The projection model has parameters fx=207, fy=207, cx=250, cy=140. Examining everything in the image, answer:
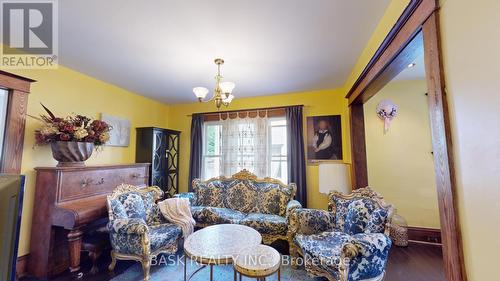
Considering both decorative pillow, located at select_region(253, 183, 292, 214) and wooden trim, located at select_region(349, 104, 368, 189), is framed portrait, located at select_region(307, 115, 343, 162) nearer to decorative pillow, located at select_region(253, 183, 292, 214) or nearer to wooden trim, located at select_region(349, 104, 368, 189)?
wooden trim, located at select_region(349, 104, 368, 189)

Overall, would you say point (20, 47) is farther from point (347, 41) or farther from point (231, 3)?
point (347, 41)

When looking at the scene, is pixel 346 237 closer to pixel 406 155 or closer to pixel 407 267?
pixel 407 267

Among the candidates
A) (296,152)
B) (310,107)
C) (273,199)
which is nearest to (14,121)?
(273,199)

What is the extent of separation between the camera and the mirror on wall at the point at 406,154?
324cm

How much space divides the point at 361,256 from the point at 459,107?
129 cm

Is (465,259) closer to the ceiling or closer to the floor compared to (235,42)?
closer to the floor

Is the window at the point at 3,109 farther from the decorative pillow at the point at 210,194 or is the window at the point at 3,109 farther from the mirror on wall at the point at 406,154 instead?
the mirror on wall at the point at 406,154

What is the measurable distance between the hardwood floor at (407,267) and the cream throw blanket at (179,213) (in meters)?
0.68

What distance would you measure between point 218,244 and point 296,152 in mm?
2198

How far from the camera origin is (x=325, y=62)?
270 cm

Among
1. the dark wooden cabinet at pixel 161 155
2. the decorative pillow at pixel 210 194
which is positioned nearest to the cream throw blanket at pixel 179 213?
the decorative pillow at pixel 210 194

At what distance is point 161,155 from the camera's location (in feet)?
13.1

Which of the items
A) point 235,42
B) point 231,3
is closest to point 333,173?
point 235,42

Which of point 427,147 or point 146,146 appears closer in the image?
point 427,147
